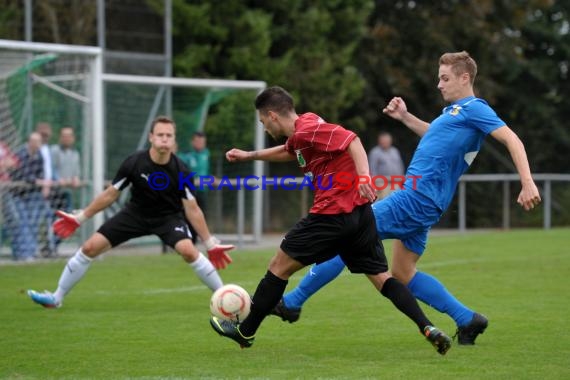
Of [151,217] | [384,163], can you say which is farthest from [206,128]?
[151,217]

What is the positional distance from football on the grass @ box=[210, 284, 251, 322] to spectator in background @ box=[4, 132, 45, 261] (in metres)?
8.06

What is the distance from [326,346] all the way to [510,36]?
65.2 ft

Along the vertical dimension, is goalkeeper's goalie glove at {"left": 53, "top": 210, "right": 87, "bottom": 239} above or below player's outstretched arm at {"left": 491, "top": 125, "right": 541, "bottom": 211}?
below

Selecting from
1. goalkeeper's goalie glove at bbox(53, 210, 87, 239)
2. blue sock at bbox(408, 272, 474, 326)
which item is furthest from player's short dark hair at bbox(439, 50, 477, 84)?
goalkeeper's goalie glove at bbox(53, 210, 87, 239)

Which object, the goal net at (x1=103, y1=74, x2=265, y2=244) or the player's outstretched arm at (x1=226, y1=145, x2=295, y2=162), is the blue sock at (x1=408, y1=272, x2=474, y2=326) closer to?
the player's outstretched arm at (x1=226, y1=145, x2=295, y2=162)

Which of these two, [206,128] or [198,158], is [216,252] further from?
[206,128]

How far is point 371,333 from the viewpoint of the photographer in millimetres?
8055

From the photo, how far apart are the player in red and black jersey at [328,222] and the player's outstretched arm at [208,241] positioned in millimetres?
2487

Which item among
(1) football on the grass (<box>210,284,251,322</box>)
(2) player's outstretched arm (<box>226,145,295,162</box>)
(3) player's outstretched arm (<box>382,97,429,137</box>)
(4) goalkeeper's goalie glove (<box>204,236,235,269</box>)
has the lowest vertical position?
(4) goalkeeper's goalie glove (<box>204,236,235,269</box>)

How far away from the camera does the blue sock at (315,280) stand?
7547 millimetres

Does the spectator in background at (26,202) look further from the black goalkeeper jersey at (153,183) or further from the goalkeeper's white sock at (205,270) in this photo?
the goalkeeper's white sock at (205,270)

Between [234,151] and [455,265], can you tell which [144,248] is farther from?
[234,151]

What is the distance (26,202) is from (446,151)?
904 cm

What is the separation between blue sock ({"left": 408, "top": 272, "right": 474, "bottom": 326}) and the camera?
7.34 metres
